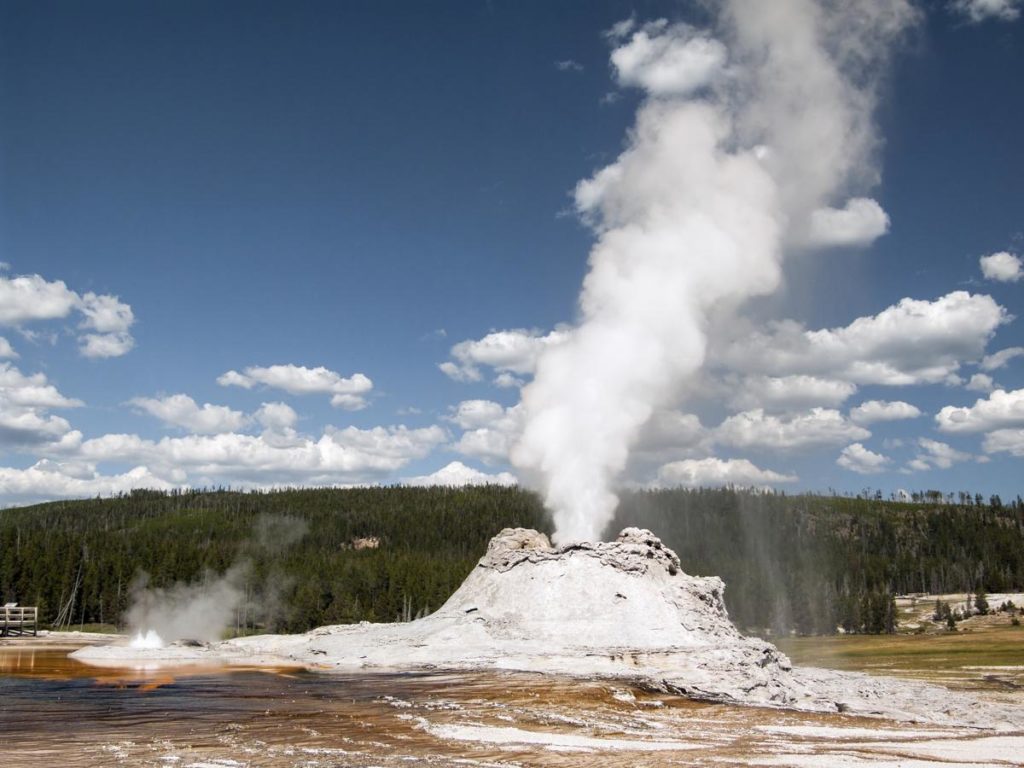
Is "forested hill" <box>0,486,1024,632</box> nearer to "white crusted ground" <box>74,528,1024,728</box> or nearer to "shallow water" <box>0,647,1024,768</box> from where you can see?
"white crusted ground" <box>74,528,1024,728</box>

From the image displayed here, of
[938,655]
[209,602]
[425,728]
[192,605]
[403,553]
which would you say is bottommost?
[938,655]

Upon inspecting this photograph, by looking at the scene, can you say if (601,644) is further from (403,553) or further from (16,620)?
(403,553)

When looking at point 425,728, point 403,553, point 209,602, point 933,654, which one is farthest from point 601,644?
point 403,553

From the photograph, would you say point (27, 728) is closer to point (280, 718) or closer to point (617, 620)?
point (280, 718)

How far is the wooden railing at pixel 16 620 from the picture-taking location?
193 ft

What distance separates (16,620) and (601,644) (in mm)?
48836

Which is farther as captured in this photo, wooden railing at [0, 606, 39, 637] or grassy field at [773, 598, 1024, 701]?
wooden railing at [0, 606, 39, 637]

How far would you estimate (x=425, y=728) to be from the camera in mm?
20500

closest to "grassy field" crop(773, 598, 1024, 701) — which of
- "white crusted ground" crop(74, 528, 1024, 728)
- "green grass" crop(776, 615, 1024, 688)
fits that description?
"green grass" crop(776, 615, 1024, 688)

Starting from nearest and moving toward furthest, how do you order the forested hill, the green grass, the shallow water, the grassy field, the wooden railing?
the shallow water → the grassy field → the green grass → the wooden railing → the forested hill

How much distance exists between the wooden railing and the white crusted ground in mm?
22039

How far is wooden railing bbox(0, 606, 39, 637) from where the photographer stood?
58.8 metres

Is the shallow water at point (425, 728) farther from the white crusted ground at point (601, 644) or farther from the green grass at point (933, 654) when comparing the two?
the green grass at point (933, 654)

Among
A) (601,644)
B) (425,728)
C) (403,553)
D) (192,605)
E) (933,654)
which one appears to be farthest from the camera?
(403,553)
